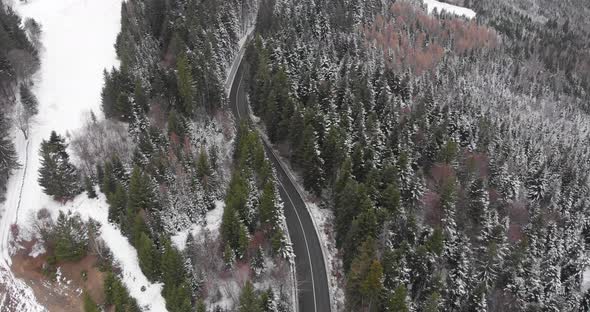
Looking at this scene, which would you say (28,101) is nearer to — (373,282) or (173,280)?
(173,280)

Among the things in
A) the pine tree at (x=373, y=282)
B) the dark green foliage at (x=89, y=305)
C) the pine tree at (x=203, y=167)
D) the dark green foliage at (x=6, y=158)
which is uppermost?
the pine tree at (x=203, y=167)

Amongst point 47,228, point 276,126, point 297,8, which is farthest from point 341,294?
point 297,8

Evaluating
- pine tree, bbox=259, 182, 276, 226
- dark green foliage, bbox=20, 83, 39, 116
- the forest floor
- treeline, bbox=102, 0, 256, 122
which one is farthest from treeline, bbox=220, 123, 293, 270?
dark green foliage, bbox=20, 83, 39, 116

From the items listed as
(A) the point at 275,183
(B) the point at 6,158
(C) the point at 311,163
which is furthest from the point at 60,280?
(C) the point at 311,163

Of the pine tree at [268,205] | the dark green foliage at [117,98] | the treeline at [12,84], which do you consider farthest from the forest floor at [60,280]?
the dark green foliage at [117,98]

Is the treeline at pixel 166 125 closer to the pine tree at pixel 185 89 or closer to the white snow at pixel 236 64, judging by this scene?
the pine tree at pixel 185 89

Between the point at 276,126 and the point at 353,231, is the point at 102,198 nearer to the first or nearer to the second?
the point at 276,126
